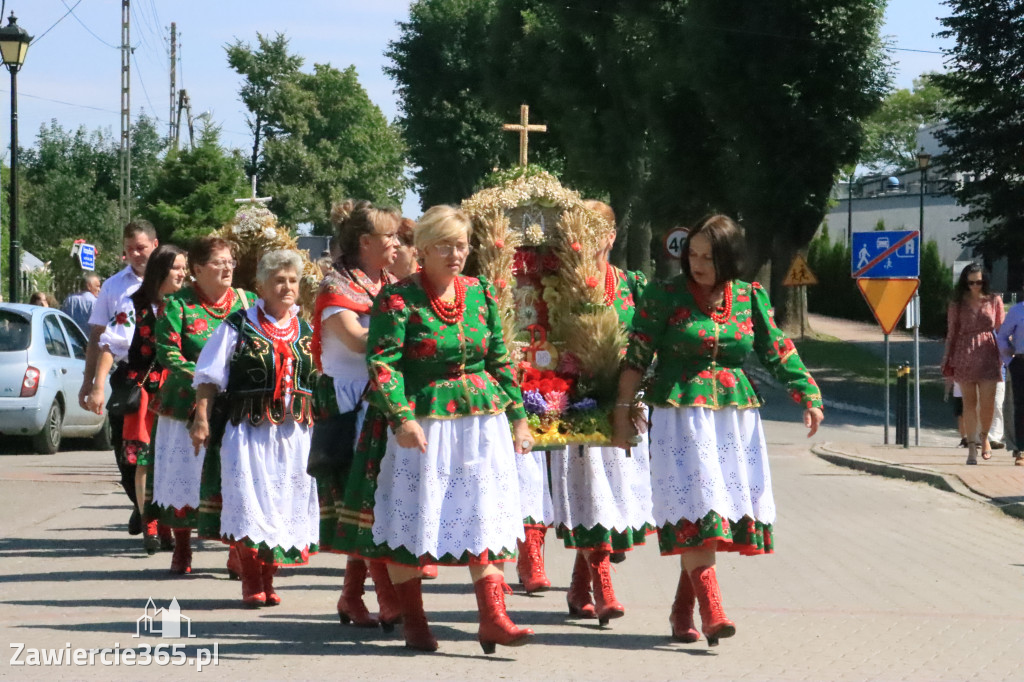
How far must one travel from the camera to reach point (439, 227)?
672cm

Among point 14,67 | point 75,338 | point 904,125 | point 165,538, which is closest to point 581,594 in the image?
point 165,538

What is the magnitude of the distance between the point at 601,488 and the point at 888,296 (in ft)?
40.4

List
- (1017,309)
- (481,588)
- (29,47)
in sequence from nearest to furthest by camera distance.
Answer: (481,588) < (1017,309) < (29,47)

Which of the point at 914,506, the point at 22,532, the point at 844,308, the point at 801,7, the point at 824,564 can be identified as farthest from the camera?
the point at 844,308

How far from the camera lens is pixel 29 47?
22969mm

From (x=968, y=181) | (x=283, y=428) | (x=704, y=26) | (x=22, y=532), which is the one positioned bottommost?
(x=22, y=532)

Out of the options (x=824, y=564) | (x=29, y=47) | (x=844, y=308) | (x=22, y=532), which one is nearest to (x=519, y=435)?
(x=824, y=564)

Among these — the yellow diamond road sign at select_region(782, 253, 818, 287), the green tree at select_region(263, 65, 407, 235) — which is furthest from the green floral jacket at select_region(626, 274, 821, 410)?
the green tree at select_region(263, 65, 407, 235)

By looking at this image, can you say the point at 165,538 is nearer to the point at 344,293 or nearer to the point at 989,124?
the point at 344,293

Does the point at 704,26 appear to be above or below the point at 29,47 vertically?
above

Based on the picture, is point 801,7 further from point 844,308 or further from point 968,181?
point 844,308

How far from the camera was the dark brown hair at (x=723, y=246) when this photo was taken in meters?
7.09

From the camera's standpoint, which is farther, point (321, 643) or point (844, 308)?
point (844, 308)

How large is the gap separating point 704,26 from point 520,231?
102 feet
